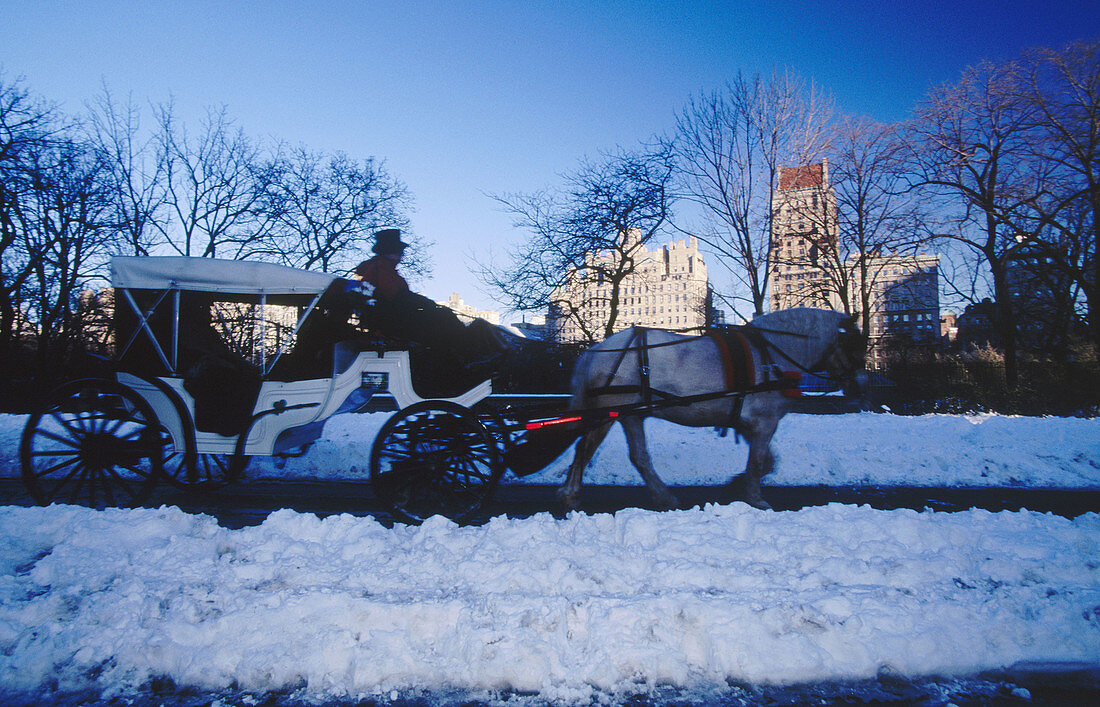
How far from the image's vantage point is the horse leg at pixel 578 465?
4762 mm

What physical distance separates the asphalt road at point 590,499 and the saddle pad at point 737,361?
111 cm

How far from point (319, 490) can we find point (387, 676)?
3967 millimetres

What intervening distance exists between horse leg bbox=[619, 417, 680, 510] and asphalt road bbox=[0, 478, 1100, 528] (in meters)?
0.32

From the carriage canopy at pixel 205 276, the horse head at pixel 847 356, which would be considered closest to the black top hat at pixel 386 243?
the carriage canopy at pixel 205 276

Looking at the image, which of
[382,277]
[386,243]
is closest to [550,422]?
[382,277]

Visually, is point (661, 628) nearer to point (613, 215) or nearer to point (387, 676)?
point (387, 676)

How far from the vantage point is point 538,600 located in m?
2.68

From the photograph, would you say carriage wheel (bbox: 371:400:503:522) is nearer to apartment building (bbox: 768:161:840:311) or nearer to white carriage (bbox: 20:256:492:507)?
white carriage (bbox: 20:256:492:507)

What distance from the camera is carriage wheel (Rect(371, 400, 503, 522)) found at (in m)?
4.46

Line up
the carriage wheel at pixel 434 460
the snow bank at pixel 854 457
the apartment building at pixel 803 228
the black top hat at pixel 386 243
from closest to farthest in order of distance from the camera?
1. the carriage wheel at pixel 434 460
2. the black top hat at pixel 386 243
3. the snow bank at pixel 854 457
4. the apartment building at pixel 803 228

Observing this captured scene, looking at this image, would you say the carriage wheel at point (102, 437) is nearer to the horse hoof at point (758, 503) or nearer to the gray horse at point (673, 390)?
the gray horse at point (673, 390)

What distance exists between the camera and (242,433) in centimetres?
486

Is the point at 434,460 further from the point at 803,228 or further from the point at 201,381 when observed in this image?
the point at 803,228

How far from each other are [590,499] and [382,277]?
2829mm
